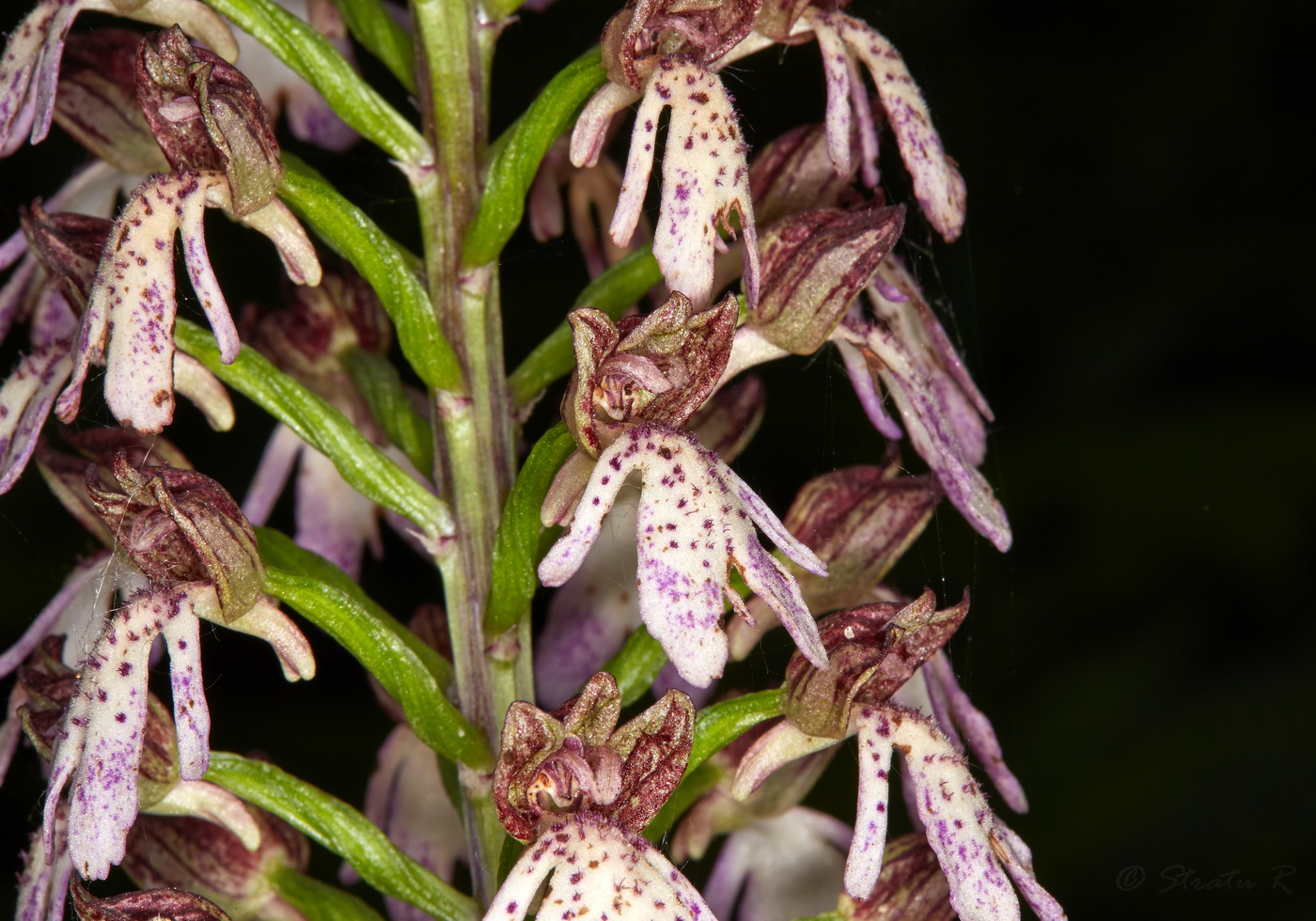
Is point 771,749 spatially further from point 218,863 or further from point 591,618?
point 218,863

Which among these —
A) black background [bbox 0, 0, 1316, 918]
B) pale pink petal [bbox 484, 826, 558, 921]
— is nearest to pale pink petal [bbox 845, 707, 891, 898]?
pale pink petal [bbox 484, 826, 558, 921]

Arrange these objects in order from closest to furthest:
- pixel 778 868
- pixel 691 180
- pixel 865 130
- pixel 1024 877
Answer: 1. pixel 691 180
2. pixel 1024 877
3. pixel 865 130
4. pixel 778 868

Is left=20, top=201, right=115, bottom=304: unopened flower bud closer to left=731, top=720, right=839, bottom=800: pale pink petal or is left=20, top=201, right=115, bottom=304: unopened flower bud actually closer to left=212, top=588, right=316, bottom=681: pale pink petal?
left=212, top=588, right=316, bottom=681: pale pink petal

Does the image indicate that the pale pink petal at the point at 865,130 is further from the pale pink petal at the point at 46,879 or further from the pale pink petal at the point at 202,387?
the pale pink petal at the point at 46,879

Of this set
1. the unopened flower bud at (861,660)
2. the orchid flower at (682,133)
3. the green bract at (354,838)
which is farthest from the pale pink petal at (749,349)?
the green bract at (354,838)

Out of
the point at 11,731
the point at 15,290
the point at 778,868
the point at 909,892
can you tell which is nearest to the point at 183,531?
the point at 11,731
